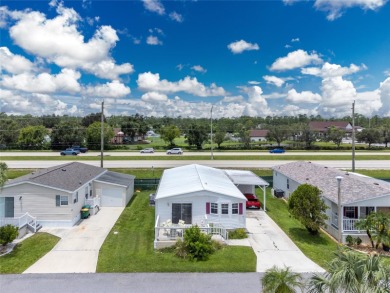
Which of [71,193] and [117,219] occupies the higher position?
[71,193]

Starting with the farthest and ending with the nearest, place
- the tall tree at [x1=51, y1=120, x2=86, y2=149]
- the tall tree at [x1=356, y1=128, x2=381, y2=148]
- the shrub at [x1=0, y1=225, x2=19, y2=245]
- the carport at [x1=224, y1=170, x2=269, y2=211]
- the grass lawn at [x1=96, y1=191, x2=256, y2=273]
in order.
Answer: the tall tree at [x1=356, y1=128, x2=381, y2=148] < the tall tree at [x1=51, y1=120, x2=86, y2=149] < the carport at [x1=224, y1=170, x2=269, y2=211] < the shrub at [x1=0, y1=225, x2=19, y2=245] < the grass lawn at [x1=96, y1=191, x2=256, y2=273]

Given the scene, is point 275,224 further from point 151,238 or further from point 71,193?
point 71,193

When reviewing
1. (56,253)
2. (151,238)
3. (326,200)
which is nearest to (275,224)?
(326,200)

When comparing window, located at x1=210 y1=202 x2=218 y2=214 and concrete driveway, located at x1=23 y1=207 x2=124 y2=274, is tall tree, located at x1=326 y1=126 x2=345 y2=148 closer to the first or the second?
window, located at x1=210 y1=202 x2=218 y2=214

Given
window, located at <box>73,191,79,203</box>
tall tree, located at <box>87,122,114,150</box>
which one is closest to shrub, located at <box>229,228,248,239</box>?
window, located at <box>73,191,79,203</box>

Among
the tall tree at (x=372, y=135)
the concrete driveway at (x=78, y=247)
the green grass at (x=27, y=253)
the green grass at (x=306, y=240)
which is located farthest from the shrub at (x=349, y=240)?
the tall tree at (x=372, y=135)

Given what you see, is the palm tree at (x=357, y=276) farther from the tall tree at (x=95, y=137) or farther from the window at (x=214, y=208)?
the tall tree at (x=95, y=137)
